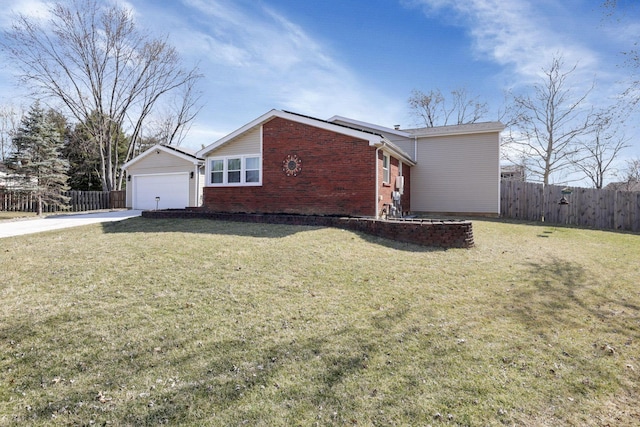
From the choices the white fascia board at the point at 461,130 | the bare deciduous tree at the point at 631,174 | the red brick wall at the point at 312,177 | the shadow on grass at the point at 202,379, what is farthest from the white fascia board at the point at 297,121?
the bare deciduous tree at the point at 631,174

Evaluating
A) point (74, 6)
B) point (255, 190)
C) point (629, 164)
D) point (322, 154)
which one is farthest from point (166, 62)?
point (629, 164)

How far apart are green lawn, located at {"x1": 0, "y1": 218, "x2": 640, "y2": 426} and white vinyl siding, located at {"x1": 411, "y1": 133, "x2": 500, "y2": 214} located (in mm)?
9614

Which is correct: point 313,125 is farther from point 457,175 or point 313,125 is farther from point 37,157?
point 37,157

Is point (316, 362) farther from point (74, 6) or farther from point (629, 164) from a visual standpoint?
point (629, 164)

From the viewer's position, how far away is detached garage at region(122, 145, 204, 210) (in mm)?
18766

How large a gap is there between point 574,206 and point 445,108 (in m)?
20.3

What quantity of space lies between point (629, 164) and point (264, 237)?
120 ft

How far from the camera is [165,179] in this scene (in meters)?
19.7

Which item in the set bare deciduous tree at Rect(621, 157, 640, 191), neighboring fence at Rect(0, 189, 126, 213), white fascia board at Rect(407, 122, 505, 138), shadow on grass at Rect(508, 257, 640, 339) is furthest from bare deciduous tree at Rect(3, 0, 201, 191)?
bare deciduous tree at Rect(621, 157, 640, 191)

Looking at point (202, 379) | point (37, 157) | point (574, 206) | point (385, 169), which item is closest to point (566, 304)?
point (202, 379)

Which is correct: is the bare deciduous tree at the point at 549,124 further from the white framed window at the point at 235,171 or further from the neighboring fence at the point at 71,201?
the neighboring fence at the point at 71,201

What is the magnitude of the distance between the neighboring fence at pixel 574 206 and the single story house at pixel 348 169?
3.32 ft

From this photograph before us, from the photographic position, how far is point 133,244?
7512mm

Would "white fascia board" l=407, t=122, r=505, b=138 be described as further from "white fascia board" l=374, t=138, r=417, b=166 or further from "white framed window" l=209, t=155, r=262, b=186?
"white framed window" l=209, t=155, r=262, b=186
